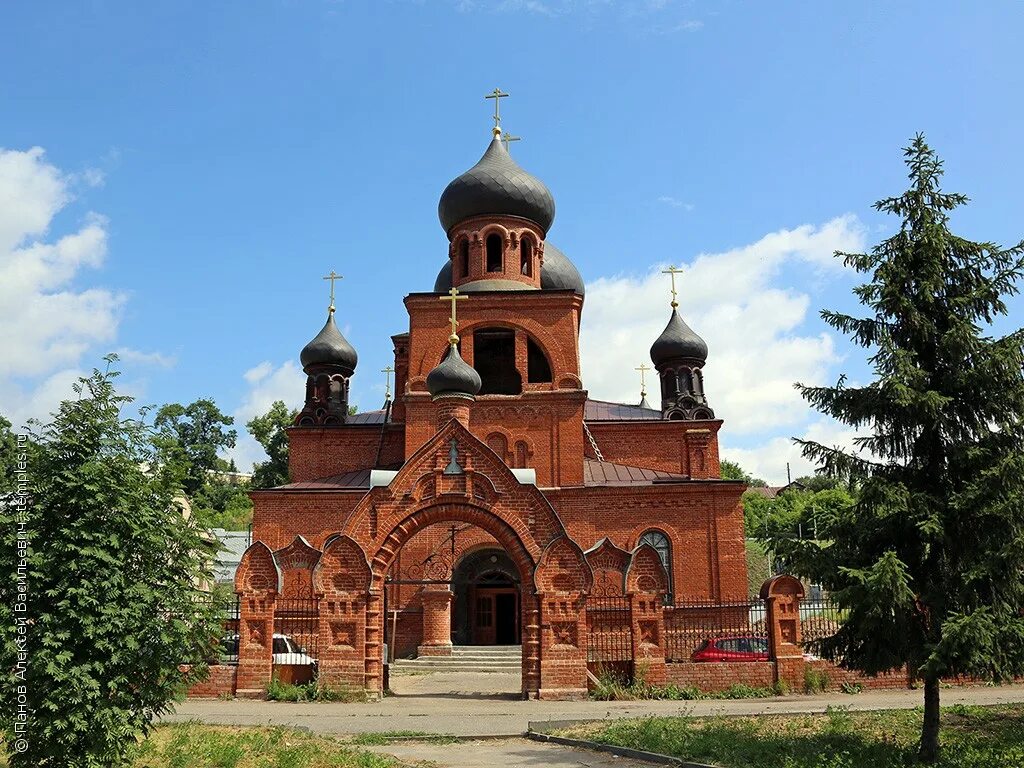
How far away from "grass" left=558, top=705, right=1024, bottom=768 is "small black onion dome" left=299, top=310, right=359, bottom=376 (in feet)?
69.3

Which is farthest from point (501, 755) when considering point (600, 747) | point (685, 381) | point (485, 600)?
point (685, 381)

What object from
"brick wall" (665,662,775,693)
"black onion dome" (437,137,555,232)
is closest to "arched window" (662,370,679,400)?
"black onion dome" (437,137,555,232)

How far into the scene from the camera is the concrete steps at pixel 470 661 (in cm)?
2188

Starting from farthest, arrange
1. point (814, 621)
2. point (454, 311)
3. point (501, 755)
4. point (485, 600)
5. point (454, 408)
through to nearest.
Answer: point (485, 600) → point (454, 311) → point (454, 408) → point (814, 621) → point (501, 755)

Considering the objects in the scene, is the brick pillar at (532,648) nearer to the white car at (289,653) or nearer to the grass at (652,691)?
the grass at (652,691)

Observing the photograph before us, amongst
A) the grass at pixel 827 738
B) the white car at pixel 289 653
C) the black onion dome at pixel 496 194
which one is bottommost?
the grass at pixel 827 738

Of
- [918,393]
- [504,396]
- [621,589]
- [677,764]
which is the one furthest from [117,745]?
[504,396]

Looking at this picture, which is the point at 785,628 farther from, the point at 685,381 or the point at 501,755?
the point at 685,381

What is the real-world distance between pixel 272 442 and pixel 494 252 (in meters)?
28.7

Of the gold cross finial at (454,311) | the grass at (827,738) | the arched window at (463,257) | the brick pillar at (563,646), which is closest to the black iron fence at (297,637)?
the brick pillar at (563,646)

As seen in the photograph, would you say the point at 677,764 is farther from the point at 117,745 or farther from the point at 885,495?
the point at 117,745

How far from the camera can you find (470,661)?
22.4 metres

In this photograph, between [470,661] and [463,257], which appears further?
[463,257]

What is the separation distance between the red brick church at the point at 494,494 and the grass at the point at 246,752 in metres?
5.14
